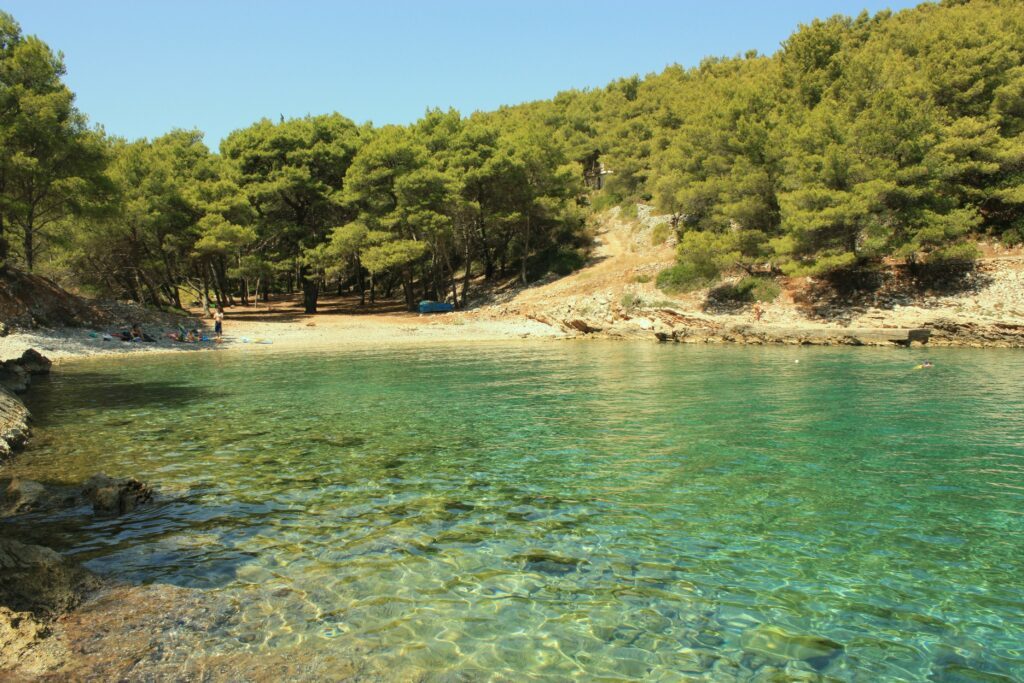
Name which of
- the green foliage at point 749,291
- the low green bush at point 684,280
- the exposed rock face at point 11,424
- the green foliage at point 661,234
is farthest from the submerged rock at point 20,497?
the green foliage at point 661,234

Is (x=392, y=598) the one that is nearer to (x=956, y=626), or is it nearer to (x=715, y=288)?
(x=956, y=626)

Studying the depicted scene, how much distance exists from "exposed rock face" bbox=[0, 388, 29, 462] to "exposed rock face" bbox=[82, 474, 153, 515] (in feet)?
13.6

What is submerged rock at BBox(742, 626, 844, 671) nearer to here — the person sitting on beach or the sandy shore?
the sandy shore

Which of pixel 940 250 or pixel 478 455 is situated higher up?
pixel 940 250

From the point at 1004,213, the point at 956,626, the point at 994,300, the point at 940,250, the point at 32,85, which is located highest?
the point at 32,85

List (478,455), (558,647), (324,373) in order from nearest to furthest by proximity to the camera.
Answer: (558,647) → (478,455) → (324,373)

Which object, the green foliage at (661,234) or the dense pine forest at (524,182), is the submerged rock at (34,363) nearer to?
the dense pine forest at (524,182)

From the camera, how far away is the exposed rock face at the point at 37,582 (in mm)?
5164

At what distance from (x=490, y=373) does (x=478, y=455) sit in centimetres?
1180

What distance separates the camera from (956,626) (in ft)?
16.7

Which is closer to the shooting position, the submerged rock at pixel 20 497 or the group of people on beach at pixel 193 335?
the submerged rock at pixel 20 497

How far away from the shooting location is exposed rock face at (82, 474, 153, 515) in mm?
8086

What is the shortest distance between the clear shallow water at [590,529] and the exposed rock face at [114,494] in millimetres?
260

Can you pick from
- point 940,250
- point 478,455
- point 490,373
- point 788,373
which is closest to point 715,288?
point 940,250
